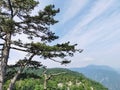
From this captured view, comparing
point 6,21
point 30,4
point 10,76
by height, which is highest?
point 30,4

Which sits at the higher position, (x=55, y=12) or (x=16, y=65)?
(x=55, y=12)

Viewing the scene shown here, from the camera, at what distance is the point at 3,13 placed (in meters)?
28.0

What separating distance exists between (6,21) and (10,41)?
2317mm

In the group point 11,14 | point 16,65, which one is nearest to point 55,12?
point 11,14

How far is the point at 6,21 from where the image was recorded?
82.5 ft

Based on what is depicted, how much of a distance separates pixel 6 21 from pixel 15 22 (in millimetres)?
1411

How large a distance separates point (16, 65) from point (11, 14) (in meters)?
4.42

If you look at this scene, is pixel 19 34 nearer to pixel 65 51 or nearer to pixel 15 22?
pixel 15 22

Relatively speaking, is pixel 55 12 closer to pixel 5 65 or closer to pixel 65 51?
pixel 65 51

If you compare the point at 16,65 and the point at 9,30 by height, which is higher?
the point at 9,30

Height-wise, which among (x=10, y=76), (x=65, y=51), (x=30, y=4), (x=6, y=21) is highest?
(x=30, y=4)

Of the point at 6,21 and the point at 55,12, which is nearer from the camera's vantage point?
the point at 6,21

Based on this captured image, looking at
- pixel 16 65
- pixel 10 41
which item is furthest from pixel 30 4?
pixel 16 65

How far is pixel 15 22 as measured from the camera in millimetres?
26469
